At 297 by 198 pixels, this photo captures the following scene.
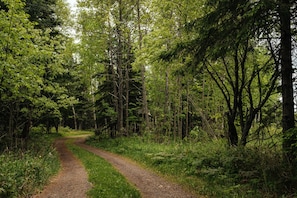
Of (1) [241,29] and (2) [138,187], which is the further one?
(2) [138,187]

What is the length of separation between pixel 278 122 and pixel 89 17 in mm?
18577

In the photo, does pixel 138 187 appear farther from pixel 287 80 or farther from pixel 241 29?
pixel 241 29

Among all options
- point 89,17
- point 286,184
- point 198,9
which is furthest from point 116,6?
point 286,184

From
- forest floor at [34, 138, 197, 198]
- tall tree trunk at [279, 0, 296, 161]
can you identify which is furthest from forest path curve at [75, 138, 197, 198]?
tall tree trunk at [279, 0, 296, 161]

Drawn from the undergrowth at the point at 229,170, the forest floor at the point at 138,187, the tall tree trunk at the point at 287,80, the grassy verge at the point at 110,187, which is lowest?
the forest floor at the point at 138,187

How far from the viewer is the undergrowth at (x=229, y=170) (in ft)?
23.3

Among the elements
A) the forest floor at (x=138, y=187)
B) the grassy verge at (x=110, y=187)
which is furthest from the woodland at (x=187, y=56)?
the grassy verge at (x=110, y=187)

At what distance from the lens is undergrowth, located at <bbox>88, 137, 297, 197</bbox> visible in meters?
7.11

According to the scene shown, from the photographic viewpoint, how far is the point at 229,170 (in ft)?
30.4

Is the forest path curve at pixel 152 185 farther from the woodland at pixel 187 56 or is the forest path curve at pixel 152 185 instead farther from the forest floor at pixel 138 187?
the woodland at pixel 187 56

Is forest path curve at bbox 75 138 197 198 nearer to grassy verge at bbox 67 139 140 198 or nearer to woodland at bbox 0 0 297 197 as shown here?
grassy verge at bbox 67 139 140 198

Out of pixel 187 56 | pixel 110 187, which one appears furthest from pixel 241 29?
pixel 110 187

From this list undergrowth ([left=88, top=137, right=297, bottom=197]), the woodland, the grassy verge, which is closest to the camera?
undergrowth ([left=88, top=137, right=297, bottom=197])

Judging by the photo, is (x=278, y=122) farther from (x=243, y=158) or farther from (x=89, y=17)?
(x=89, y=17)
